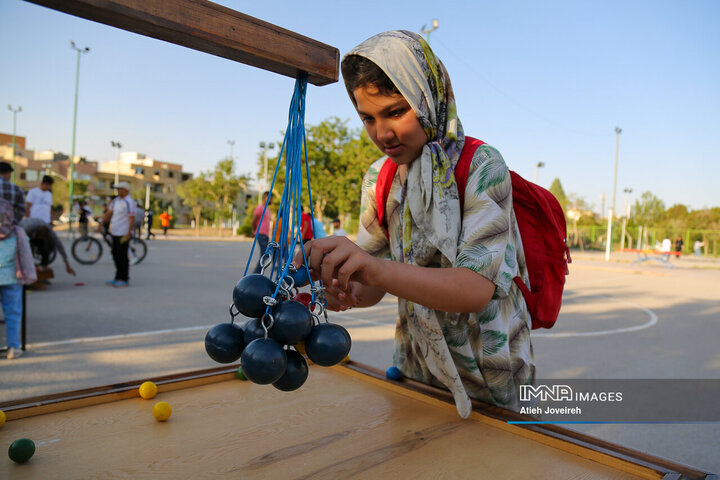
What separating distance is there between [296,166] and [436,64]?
1.75 ft

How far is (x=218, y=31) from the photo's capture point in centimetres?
101

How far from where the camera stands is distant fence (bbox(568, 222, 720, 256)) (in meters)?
34.9

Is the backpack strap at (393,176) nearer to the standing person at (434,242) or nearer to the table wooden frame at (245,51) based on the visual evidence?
the standing person at (434,242)

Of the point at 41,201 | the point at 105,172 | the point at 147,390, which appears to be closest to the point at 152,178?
the point at 105,172

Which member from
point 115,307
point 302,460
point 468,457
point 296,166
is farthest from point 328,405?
point 115,307

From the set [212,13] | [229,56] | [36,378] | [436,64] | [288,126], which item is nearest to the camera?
[212,13]

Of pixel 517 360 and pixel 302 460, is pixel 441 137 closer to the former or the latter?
pixel 517 360

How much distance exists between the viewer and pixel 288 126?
1210 mm

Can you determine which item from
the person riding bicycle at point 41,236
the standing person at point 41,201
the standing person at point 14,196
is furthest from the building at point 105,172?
the standing person at point 14,196

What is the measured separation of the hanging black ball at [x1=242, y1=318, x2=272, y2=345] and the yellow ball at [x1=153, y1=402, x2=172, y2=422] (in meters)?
0.55

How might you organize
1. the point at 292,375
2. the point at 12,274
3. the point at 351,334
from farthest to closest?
the point at 351,334 → the point at 12,274 → the point at 292,375

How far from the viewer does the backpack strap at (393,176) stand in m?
1.35

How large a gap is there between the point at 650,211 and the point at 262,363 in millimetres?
61179

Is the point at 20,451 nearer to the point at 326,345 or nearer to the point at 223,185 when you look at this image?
the point at 326,345
